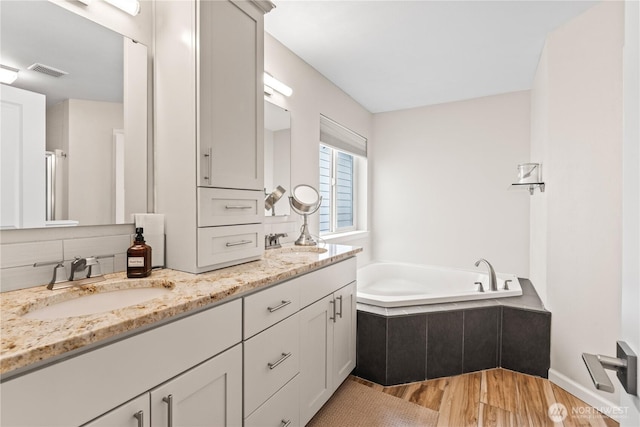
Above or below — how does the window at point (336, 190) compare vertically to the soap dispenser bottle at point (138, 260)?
above

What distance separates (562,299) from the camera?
206 cm

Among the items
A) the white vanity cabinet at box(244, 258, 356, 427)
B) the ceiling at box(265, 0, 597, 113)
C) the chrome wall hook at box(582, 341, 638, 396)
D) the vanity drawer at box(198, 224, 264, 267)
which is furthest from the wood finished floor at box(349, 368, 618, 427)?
the ceiling at box(265, 0, 597, 113)

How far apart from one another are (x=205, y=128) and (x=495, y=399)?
2.21 m

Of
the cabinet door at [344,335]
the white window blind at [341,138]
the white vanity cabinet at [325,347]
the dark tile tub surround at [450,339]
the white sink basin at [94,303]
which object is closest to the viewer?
the white sink basin at [94,303]

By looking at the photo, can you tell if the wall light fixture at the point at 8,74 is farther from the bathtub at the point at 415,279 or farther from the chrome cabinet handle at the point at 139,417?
the bathtub at the point at 415,279

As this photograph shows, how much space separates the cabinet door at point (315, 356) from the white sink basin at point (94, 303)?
2.21 ft

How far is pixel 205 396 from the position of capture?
99 centimetres

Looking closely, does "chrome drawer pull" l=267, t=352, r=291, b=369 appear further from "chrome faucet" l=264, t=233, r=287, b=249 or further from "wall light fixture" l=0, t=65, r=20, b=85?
"wall light fixture" l=0, t=65, r=20, b=85

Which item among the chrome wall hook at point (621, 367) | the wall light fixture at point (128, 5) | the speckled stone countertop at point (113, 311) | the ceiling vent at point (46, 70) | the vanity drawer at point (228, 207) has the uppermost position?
the wall light fixture at point (128, 5)

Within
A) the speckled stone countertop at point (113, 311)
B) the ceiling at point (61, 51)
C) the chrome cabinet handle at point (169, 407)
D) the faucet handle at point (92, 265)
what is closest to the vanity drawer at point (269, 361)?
the speckled stone countertop at point (113, 311)

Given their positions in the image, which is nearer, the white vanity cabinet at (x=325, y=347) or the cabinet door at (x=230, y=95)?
the cabinet door at (x=230, y=95)

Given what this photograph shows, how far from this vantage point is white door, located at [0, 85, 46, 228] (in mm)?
1021

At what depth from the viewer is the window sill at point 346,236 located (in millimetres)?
3129

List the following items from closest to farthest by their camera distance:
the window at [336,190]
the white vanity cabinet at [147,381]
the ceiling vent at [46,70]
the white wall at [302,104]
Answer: the white vanity cabinet at [147,381], the ceiling vent at [46,70], the white wall at [302,104], the window at [336,190]
